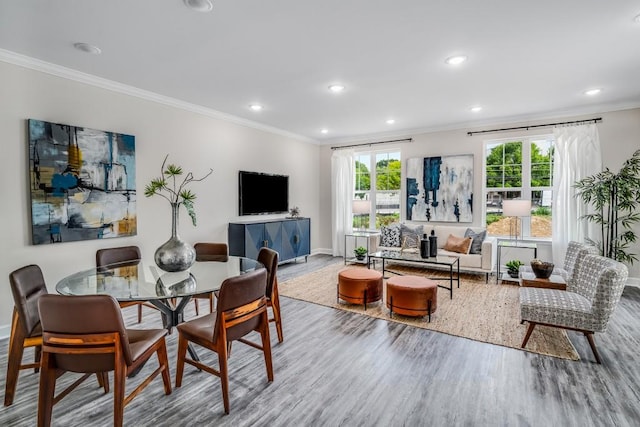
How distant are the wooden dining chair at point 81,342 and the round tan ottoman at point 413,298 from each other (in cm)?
258

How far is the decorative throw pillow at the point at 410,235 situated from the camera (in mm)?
5703

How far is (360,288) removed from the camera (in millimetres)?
3799

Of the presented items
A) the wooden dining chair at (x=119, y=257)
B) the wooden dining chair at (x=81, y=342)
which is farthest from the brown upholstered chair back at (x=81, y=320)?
the wooden dining chair at (x=119, y=257)

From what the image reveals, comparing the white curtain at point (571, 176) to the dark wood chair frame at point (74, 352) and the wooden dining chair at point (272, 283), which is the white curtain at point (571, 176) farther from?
the dark wood chair frame at point (74, 352)

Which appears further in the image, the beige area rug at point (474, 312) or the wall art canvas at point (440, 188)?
the wall art canvas at point (440, 188)

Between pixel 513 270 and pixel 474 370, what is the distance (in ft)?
9.49

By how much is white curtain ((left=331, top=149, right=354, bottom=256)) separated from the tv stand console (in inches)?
33.1

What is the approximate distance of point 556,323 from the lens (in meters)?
2.65

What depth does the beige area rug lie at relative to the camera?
2.88 metres

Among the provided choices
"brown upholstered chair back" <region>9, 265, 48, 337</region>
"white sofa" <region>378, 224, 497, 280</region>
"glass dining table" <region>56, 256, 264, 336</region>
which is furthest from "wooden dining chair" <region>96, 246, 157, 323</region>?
"white sofa" <region>378, 224, 497, 280</region>

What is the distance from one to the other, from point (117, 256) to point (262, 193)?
9.81 feet

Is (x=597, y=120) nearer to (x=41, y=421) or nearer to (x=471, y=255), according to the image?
(x=471, y=255)

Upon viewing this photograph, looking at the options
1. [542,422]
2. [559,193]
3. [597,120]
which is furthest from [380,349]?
[597,120]

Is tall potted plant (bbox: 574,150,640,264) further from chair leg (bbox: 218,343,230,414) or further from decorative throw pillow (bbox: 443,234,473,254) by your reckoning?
chair leg (bbox: 218,343,230,414)
